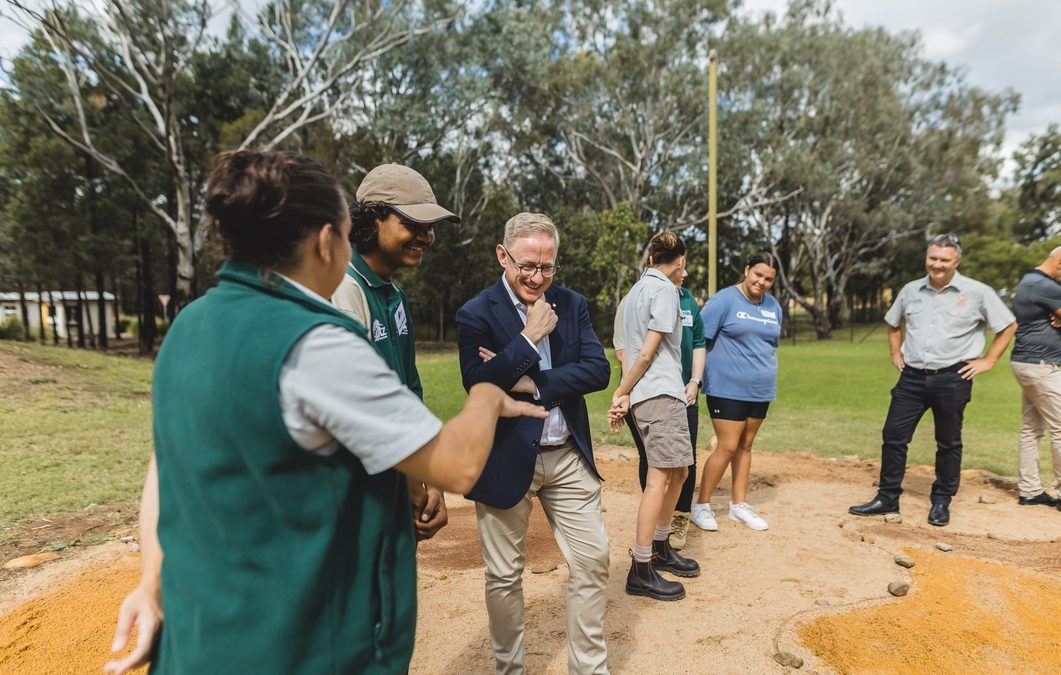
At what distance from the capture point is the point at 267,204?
133 cm

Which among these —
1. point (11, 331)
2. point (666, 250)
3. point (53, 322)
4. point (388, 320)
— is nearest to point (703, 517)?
point (666, 250)

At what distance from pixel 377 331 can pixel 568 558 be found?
142cm

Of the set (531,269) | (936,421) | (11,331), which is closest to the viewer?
(531,269)

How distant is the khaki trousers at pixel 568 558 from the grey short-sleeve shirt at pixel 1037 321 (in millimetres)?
4926

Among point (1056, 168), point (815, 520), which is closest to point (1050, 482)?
point (815, 520)

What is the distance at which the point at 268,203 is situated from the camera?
133 centimetres

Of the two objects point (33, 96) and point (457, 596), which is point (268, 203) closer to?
point (457, 596)

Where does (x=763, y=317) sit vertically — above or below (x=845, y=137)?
below

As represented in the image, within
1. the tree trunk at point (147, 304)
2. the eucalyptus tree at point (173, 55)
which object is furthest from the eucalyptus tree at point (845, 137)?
the tree trunk at point (147, 304)

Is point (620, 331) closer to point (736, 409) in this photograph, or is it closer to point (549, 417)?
point (736, 409)

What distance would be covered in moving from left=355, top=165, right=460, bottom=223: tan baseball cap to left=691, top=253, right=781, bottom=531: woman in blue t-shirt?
10.3ft

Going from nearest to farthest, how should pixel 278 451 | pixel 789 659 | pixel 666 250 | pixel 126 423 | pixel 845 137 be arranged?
1. pixel 278 451
2. pixel 789 659
3. pixel 666 250
4. pixel 126 423
5. pixel 845 137

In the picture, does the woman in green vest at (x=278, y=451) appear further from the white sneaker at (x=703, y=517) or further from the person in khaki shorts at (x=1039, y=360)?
the person in khaki shorts at (x=1039, y=360)

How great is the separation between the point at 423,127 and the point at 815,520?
2497 cm
